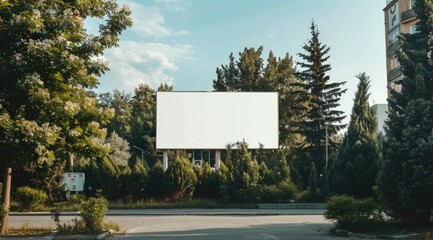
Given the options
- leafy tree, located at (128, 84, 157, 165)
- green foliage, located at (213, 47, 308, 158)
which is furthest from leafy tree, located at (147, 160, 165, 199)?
leafy tree, located at (128, 84, 157, 165)

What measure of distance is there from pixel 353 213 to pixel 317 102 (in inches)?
1437

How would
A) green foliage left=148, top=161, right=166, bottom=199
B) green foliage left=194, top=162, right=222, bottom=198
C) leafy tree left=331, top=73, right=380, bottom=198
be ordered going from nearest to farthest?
leafy tree left=331, top=73, right=380, bottom=198 < green foliage left=148, top=161, right=166, bottom=199 < green foliage left=194, top=162, right=222, bottom=198

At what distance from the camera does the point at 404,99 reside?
698 inches

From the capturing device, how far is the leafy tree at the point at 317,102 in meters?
51.9

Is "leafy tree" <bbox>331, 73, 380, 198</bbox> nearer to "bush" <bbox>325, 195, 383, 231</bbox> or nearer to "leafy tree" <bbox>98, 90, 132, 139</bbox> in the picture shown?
"bush" <bbox>325, 195, 383, 231</bbox>

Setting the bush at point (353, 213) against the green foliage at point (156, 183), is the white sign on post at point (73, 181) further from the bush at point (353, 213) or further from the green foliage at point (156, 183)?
the bush at point (353, 213)

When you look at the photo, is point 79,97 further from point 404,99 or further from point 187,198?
point 187,198

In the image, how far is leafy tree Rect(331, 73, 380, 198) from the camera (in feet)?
93.8

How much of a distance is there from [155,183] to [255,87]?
36987 mm

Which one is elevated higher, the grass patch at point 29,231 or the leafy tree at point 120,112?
the leafy tree at point 120,112

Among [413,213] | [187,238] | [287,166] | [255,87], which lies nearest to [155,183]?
[287,166]

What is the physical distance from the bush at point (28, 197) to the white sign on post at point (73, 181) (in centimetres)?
163

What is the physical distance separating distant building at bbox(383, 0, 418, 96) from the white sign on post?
3737cm

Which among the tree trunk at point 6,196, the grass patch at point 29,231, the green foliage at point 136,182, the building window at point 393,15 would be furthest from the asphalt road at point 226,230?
the building window at point 393,15
